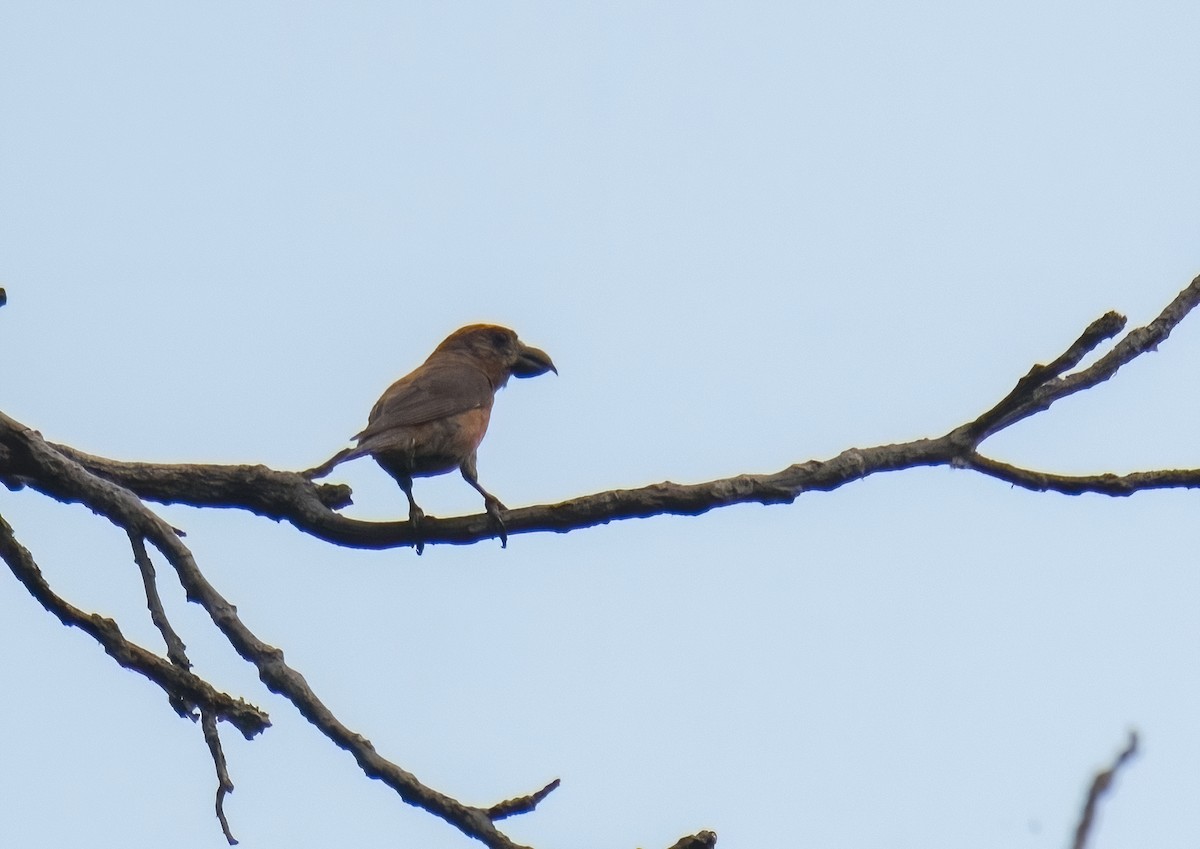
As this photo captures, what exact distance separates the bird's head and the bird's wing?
0.71 ft

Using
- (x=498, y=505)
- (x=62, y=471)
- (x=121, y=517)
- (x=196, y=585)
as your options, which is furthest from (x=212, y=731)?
(x=498, y=505)

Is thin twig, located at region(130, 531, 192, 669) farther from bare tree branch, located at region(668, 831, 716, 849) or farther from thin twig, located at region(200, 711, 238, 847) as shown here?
bare tree branch, located at region(668, 831, 716, 849)

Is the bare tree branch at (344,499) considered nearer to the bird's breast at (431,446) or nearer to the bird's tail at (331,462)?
the bird's tail at (331,462)

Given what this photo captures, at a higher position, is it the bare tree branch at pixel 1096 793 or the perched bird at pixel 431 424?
the perched bird at pixel 431 424

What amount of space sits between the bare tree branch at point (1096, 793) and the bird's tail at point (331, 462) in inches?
125

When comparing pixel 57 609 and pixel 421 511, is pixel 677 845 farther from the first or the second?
pixel 421 511

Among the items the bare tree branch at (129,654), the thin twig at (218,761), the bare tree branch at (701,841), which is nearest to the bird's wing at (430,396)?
the bare tree branch at (129,654)

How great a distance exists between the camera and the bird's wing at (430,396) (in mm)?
6352

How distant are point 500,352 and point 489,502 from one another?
8.02 feet

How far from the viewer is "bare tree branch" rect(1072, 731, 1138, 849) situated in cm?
162

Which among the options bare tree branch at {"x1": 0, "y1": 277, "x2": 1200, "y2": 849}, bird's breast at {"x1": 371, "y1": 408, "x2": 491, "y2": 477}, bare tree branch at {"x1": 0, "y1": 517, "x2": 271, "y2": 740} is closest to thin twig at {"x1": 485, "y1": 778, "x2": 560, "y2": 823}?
bare tree branch at {"x1": 0, "y1": 277, "x2": 1200, "y2": 849}

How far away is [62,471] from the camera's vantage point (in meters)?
3.84

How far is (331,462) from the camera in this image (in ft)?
18.0

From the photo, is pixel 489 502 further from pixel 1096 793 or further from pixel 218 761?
pixel 1096 793
